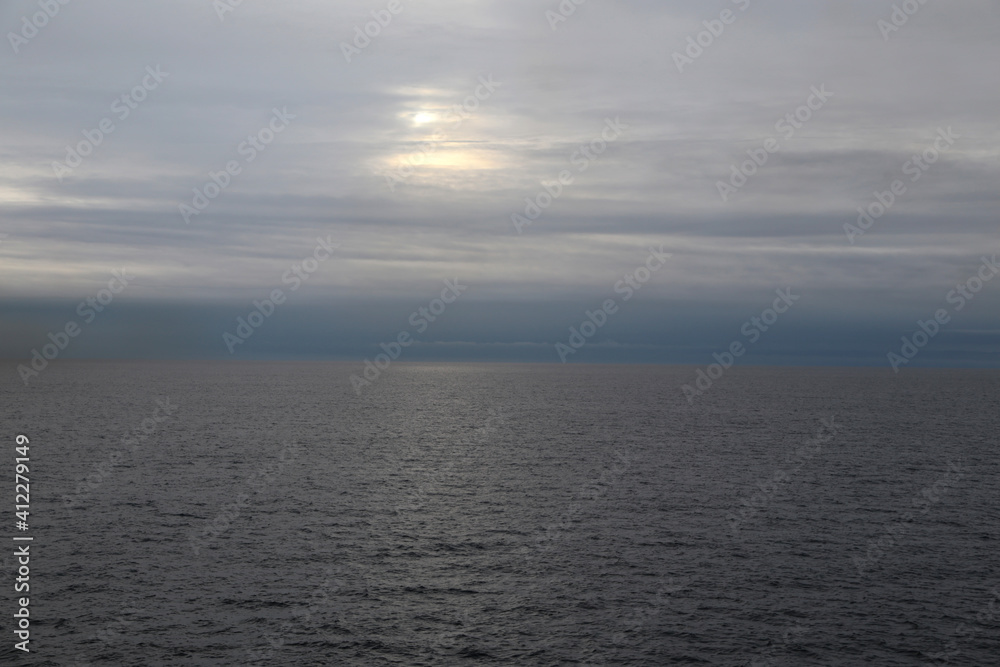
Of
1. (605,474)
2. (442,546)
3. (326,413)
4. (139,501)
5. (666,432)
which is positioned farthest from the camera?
(326,413)

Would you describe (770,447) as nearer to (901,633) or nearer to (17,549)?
(901,633)

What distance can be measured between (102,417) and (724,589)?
136 meters

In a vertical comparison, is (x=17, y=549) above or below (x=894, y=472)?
above

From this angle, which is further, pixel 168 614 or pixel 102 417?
pixel 102 417

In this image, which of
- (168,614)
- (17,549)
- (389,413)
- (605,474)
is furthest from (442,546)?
(389,413)

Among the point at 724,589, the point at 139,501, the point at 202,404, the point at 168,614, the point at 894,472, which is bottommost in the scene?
the point at 202,404

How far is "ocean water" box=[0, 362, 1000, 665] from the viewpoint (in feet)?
120

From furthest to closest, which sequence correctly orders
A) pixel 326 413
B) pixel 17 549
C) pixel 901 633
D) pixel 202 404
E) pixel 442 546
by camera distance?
1. pixel 202 404
2. pixel 326 413
3. pixel 442 546
4. pixel 17 549
5. pixel 901 633

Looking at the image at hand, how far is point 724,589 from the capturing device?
44188mm

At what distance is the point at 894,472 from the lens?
275 ft

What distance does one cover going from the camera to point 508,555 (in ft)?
167

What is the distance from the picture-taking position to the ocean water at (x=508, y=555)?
36.7 meters

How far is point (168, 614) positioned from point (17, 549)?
16589 millimetres

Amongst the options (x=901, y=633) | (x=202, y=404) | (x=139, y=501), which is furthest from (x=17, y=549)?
(x=202, y=404)
